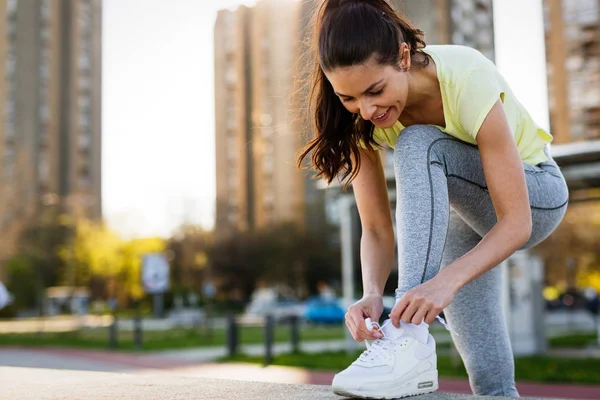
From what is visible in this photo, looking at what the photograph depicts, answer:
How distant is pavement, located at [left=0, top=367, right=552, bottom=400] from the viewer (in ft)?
6.01

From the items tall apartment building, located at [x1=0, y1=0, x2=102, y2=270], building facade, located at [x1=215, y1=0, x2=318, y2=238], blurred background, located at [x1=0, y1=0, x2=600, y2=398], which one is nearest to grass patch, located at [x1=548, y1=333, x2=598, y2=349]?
blurred background, located at [x1=0, y1=0, x2=600, y2=398]

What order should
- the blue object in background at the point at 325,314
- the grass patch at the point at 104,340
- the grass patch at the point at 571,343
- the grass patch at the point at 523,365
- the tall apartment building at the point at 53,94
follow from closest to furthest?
the grass patch at the point at 523,365, the grass patch at the point at 571,343, the grass patch at the point at 104,340, the blue object in background at the point at 325,314, the tall apartment building at the point at 53,94

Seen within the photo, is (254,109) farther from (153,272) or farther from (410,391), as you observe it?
(410,391)

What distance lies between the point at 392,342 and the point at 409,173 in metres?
0.42

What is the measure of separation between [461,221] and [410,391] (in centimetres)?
69

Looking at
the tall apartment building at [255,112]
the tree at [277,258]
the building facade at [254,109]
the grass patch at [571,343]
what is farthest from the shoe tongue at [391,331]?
the building facade at [254,109]

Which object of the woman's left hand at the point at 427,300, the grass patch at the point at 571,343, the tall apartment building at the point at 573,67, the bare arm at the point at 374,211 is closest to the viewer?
the woman's left hand at the point at 427,300

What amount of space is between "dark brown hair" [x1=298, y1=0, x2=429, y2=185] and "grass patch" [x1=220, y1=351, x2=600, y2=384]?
6.58 metres

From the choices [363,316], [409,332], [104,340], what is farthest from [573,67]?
[409,332]

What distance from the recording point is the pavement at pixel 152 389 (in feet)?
6.01

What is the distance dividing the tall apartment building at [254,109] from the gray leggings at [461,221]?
5912 cm

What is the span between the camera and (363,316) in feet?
6.53

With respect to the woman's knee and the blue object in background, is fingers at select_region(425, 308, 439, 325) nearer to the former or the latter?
the woman's knee

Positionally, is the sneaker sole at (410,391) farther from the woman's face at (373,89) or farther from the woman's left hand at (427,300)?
the woman's face at (373,89)
